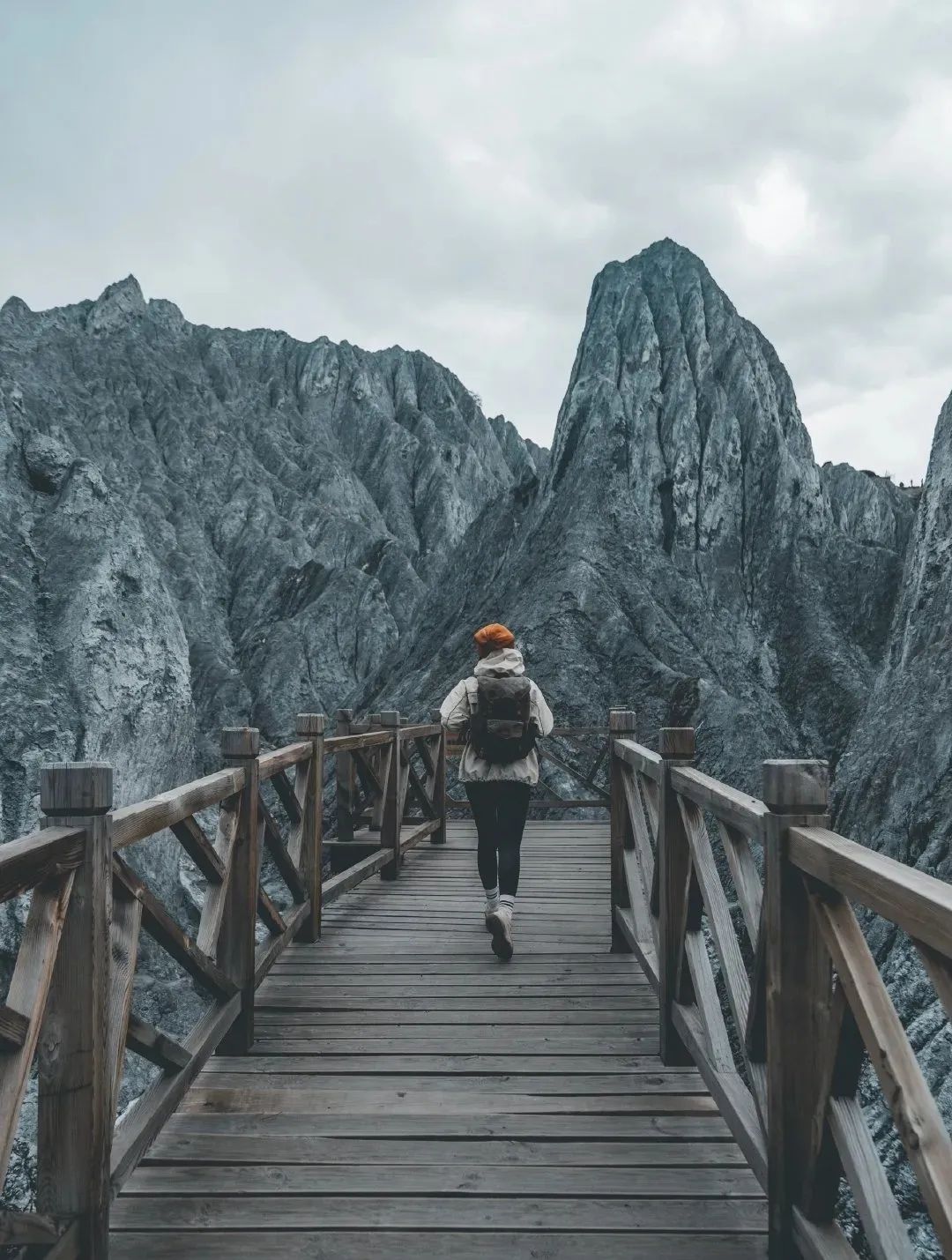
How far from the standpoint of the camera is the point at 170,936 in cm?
307

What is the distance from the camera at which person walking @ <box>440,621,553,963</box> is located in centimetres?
520

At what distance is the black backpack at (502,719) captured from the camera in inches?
204

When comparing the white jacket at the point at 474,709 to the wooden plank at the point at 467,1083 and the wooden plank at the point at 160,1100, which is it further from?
the wooden plank at the point at 160,1100

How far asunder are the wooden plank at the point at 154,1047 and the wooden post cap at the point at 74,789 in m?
0.75

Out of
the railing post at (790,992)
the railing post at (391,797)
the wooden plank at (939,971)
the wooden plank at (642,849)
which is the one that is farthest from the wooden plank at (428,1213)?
the railing post at (391,797)

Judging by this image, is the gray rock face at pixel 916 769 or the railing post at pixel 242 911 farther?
Result: the gray rock face at pixel 916 769

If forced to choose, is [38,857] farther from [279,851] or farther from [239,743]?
[279,851]

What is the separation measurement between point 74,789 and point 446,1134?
1966mm

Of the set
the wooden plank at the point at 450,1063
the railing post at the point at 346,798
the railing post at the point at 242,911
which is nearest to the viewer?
the wooden plank at the point at 450,1063

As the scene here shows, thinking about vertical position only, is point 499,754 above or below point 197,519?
below

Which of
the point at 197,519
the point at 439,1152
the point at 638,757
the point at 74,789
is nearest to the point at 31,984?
the point at 74,789

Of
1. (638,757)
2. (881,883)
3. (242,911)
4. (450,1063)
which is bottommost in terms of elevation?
(450,1063)

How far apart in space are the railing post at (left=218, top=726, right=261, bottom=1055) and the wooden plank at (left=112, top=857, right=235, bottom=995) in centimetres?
17

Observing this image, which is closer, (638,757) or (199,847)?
(199,847)
